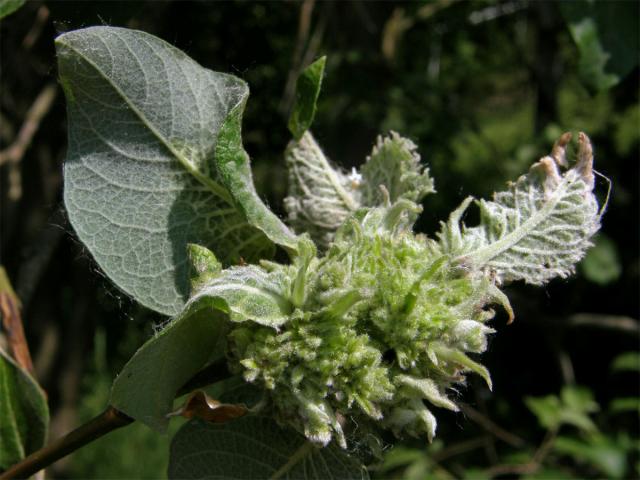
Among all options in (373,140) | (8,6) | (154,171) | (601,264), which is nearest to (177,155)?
(154,171)

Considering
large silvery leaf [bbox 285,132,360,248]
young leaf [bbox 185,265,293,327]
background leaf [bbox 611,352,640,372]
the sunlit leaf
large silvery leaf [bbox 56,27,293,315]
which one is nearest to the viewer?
young leaf [bbox 185,265,293,327]

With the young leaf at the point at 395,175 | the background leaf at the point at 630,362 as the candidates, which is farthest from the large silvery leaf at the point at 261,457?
the background leaf at the point at 630,362

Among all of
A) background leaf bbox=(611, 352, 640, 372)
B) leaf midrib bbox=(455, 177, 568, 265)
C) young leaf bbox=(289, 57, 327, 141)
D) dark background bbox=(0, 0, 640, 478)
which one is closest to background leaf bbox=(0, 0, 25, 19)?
dark background bbox=(0, 0, 640, 478)

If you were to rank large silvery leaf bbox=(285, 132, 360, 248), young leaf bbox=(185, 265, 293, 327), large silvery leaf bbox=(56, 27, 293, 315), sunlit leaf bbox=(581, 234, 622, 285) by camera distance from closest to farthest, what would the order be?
young leaf bbox=(185, 265, 293, 327), large silvery leaf bbox=(56, 27, 293, 315), large silvery leaf bbox=(285, 132, 360, 248), sunlit leaf bbox=(581, 234, 622, 285)

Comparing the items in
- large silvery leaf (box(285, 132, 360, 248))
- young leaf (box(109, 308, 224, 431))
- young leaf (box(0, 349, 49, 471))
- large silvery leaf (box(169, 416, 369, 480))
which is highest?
large silvery leaf (box(285, 132, 360, 248))

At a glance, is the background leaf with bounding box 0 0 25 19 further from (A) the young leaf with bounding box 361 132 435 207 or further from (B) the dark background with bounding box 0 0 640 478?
(A) the young leaf with bounding box 361 132 435 207

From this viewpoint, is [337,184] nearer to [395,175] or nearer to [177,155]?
[395,175]

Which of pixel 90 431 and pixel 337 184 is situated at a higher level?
pixel 337 184

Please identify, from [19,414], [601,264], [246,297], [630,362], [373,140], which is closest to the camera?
[246,297]
